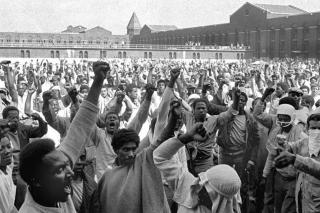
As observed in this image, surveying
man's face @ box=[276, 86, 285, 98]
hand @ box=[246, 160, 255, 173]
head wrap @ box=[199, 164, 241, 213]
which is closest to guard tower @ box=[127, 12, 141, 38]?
man's face @ box=[276, 86, 285, 98]

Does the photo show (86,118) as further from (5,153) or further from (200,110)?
(200,110)

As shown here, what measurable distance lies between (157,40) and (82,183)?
87.9 m

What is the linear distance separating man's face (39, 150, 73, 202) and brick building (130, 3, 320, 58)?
55.3 m

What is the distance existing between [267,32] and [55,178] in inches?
2548

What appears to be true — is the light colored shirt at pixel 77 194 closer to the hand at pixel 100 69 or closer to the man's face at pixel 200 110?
the hand at pixel 100 69

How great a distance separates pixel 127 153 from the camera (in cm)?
308

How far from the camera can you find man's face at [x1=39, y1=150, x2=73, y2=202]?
2035mm

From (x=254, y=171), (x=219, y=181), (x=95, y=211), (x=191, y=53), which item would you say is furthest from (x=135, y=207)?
(x=191, y=53)

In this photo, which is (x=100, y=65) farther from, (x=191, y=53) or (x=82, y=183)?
(x=191, y=53)

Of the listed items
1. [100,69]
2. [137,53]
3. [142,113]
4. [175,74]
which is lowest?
[137,53]

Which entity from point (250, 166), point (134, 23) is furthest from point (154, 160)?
point (134, 23)

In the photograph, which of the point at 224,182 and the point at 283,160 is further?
the point at 224,182

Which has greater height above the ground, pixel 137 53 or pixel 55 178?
pixel 55 178

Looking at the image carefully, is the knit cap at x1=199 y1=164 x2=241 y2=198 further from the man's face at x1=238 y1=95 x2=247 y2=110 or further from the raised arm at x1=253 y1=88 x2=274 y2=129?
the man's face at x1=238 y1=95 x2=247 y2=110
